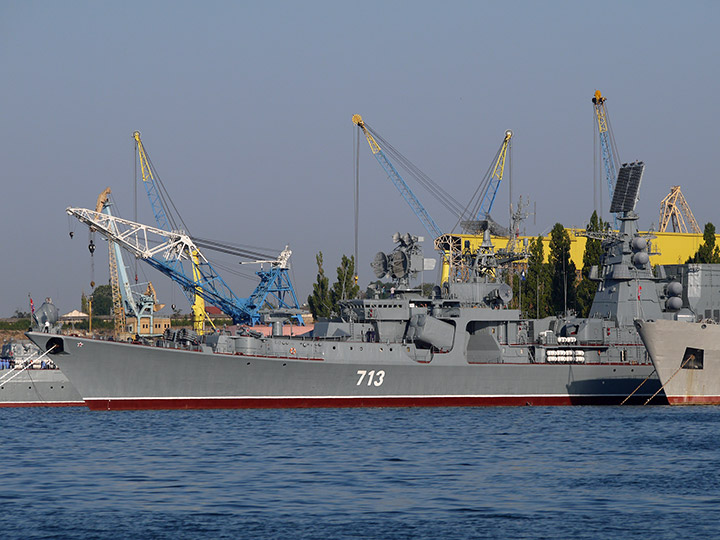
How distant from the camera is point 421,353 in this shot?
50438mm

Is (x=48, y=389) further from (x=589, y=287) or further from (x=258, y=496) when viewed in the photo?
(x=589, y=287)

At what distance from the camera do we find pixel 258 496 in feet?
83.6

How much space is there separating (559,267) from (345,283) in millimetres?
23804

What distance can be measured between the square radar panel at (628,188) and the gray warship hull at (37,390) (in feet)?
109

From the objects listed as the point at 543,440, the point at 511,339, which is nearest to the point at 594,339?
the point at 511,339

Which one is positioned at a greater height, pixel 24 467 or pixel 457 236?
pixel 457 236

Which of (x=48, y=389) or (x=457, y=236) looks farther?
(x=457, y=236)

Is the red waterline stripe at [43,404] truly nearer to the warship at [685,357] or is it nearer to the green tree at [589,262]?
the warship at [685,357]

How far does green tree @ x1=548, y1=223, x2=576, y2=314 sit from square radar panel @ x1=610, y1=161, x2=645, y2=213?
2261 cm

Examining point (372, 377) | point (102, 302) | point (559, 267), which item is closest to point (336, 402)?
point (372, 377)

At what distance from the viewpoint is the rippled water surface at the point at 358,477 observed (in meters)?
22.3

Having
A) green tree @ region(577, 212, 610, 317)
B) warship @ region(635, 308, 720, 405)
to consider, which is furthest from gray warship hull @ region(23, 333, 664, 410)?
green tree @ region(577, 212, 610, 317)

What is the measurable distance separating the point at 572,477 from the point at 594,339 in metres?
26.9

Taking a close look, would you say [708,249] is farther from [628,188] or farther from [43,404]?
[43,404]
